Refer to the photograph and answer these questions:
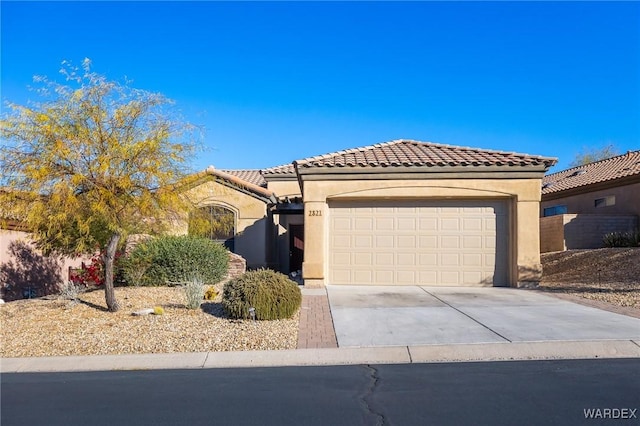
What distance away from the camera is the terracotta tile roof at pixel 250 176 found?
88.1ft

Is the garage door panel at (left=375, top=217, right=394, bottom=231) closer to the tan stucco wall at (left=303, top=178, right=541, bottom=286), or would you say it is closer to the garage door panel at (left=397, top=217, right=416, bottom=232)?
the garage door panel at (left=397, top=217, right=416, bottom=232)

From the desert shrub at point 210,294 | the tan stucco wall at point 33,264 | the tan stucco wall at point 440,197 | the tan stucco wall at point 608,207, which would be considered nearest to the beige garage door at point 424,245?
the tan stucco wall at point 440,197

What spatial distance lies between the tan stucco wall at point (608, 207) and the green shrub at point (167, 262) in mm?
17945

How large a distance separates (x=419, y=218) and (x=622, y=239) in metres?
9.37

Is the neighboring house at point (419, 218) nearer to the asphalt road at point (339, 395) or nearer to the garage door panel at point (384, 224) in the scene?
the garage door panel at point (384, 224)

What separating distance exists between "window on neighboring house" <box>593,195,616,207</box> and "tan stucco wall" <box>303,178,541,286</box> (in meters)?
10.5

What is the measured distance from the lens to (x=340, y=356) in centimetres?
747

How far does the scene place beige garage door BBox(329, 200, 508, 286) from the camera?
1512cm

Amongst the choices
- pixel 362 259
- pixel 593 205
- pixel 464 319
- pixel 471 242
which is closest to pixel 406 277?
pixel 362 259

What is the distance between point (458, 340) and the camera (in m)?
8.05

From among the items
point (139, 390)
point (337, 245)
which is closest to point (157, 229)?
point (139, 390)

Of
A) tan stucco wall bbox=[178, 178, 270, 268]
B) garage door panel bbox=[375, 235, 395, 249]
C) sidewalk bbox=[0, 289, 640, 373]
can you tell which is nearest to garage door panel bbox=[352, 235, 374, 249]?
garage door panel bbox=[375, 235, 395, 249]

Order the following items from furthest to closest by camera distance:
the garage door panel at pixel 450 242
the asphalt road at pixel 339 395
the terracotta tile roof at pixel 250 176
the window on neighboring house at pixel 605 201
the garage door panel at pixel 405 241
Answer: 1. the terracotta tile roof at pixel 250 176
2. the window on neighboring house at pixel 605 201
3. the garage door panel at pixel 405 241
4. the garage door panel at pixel 450 242
5. the asphalt road at pixel 339 395

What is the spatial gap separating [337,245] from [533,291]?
18.6ft
